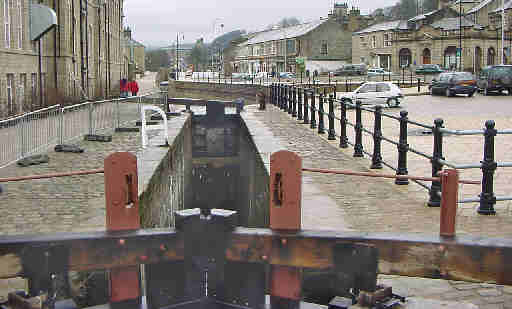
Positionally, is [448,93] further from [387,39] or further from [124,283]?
[387,39]

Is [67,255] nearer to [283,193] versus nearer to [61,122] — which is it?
[283,193]

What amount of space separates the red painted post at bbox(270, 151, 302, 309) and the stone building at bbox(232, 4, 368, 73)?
3269 inches

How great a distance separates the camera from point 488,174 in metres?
7.70

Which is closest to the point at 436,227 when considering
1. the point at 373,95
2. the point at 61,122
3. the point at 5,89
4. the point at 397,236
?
the point at 397,236

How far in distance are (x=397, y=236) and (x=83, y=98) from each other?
29.1 metres

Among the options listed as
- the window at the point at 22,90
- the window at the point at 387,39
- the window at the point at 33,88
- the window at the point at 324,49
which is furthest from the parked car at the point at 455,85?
the window at the point at 324,49

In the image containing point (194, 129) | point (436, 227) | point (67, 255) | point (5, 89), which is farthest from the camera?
point (194, 129)

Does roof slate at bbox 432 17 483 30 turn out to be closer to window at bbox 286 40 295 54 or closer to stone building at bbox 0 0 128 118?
window at bbox 286 40 295 54

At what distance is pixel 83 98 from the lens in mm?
31547

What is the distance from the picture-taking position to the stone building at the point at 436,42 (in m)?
76.1

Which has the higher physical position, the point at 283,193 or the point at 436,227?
the point at 283,193

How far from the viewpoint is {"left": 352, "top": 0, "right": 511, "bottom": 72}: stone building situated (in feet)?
250

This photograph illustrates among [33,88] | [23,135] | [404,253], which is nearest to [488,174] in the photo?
[404,253]

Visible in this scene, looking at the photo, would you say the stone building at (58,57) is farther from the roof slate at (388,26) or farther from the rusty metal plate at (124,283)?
the roof slate at (388,26)
